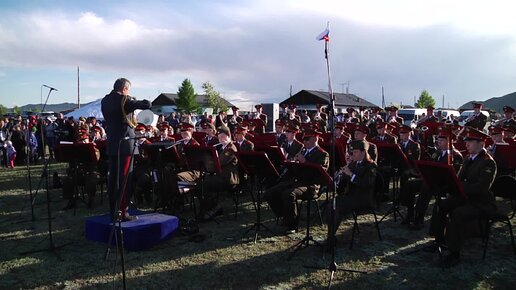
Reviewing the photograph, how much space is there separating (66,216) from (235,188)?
3.83 meters

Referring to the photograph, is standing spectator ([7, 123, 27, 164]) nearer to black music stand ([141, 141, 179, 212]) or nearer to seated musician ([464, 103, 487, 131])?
black music stand ([141, 141, 179, 212])

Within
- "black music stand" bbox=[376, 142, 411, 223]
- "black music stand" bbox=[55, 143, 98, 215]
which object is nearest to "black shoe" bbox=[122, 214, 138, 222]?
"black music stand" bbox=[55, 143, 98, 215]

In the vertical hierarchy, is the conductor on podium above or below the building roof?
below

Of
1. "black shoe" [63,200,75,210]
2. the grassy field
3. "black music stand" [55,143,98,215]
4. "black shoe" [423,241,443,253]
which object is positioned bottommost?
the grassy field

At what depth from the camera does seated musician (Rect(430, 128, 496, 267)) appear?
20.1 ft

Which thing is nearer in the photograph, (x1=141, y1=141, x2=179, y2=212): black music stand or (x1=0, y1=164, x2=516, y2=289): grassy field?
(x1=0, y1=164, x2=516, y2=289): grassy field

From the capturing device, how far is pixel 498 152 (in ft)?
29.2

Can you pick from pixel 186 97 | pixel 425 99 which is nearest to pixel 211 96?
pixel 186 97

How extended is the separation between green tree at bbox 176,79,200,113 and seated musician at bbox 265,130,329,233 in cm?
7499

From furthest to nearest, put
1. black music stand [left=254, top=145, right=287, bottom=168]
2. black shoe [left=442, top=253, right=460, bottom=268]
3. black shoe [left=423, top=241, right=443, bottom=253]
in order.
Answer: black music stand [left=254, top=145, right=287, bottom=168] → black shoe [left=423, top=241, right=443, bottom=253] → black shoe [left=442, top=253, right=460, bottom=268]

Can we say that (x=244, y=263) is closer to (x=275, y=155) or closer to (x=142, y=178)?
(x=275, y=155)

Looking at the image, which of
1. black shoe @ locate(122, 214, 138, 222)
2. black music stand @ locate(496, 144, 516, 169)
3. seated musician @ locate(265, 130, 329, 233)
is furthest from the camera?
black music stand @ locate(496, 144, 516, 169)

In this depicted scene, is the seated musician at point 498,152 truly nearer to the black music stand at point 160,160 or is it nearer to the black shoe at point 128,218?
the black music stand at point 160,160

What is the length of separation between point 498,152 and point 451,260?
392cm
